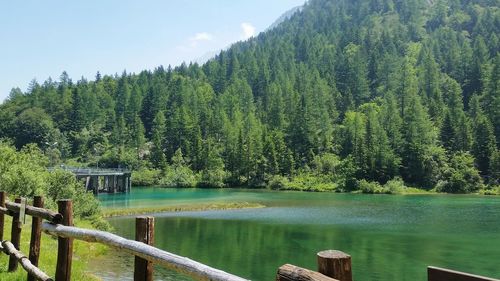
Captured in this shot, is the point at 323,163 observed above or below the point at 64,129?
below

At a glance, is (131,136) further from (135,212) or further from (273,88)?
(135,212)

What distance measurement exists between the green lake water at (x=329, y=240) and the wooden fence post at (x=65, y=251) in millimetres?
14512

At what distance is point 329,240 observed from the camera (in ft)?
121

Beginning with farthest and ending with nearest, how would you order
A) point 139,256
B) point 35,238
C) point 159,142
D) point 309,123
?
1. point 159,142
2. point 309,123
3. point 35,238
4. point 139,256

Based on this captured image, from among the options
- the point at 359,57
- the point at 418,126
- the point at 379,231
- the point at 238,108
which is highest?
the point at 359,57

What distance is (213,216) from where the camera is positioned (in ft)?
180

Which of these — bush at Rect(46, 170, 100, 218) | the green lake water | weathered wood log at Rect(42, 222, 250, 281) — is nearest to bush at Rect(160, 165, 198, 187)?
the green lake water

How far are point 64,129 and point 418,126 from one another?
4542 inches

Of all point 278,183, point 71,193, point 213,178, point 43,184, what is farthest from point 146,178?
point 43,184

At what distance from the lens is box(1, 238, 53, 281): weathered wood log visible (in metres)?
8.85

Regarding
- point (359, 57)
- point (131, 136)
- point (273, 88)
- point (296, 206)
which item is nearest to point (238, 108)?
point (273, 88)

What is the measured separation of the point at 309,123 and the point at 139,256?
13276cm

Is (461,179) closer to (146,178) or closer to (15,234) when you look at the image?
(146,178)

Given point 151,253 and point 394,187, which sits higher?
point 394,187
